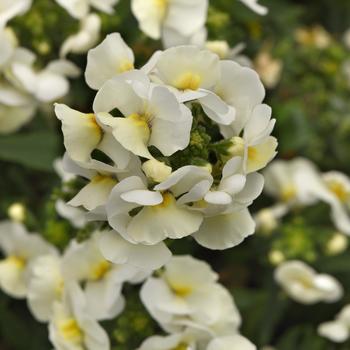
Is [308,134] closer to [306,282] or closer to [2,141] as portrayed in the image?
[306,282]

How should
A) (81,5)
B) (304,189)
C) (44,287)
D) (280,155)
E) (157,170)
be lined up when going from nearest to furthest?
(157,170), (44,287), (81,5), (304,189), (280,155)

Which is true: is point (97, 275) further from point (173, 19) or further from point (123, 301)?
point (173, 19)

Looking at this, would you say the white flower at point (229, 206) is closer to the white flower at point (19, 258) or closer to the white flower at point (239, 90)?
the white flower at point (239, 90)

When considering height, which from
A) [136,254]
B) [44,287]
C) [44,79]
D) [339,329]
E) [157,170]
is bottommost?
[339,329]

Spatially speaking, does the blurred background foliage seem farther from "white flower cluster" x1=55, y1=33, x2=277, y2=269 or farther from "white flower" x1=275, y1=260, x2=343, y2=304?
"white flower cluster" x1=55, y1=33, x2=277, y2=269

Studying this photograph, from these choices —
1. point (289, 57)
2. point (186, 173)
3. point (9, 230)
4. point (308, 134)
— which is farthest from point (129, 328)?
point (289, 57)

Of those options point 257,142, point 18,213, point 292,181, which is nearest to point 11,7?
point 18,213
